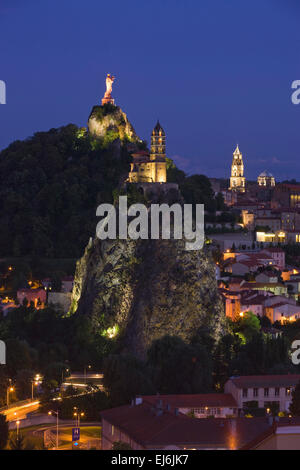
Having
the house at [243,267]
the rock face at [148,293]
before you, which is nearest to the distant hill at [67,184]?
the house at [243,267]

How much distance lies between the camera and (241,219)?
6494cm

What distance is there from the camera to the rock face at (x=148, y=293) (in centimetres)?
4366

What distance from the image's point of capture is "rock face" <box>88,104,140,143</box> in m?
63.3

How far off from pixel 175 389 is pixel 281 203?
48284 millimetres

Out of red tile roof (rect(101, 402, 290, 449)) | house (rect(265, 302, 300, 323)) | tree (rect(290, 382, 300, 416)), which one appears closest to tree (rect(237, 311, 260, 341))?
house (rect(265, 302, 300, 323))

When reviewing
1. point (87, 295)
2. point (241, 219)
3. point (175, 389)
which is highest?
point (241, 219)

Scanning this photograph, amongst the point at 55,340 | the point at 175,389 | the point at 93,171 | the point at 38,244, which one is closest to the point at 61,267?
the point at 38,244

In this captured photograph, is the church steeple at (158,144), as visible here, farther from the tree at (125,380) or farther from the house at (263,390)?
the house at (263,390)

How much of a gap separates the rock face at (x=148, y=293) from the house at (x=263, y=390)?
10.8 m

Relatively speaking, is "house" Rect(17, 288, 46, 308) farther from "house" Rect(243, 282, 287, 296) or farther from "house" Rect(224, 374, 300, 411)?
"house" Rect(224, 374, 300, 411)

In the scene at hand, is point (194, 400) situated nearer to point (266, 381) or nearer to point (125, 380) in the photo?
point (125, 380)

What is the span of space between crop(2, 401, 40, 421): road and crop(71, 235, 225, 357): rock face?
1079cm
